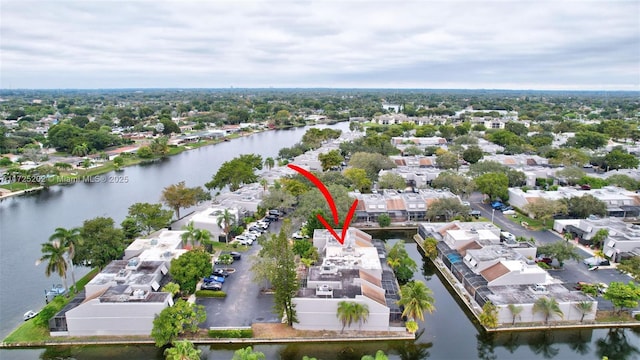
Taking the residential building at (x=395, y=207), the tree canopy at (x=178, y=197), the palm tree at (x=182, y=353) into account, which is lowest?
the palm tree at (x=182, y=353)

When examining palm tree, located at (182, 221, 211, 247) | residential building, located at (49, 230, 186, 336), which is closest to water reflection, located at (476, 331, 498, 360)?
residential building, located at (49, 230, 186, 336)

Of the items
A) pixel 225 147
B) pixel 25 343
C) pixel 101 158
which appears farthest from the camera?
pixel 225 147

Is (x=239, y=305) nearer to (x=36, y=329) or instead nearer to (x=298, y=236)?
(x=298, y=236)

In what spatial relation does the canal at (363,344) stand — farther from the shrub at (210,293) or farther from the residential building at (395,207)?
the shrub at (210,293)

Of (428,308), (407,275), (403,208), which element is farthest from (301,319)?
(403,208)

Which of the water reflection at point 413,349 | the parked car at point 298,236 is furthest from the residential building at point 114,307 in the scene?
the water reflection at point 413,349

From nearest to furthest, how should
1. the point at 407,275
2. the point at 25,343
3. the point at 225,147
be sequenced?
the point at 25,343 < the point at 407,275 < the point at 225,147

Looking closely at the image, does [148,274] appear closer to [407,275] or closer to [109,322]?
[109,322]
